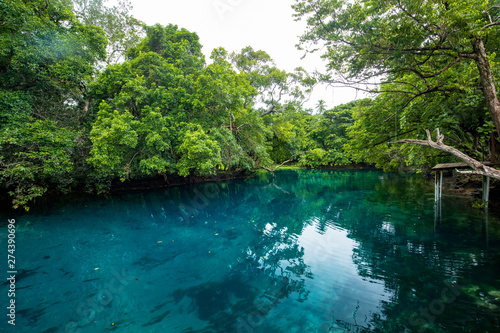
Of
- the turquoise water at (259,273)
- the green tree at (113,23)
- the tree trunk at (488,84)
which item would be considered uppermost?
the green tree at (113,23)

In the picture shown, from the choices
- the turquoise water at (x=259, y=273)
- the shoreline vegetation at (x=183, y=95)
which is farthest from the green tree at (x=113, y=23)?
the turquoise water at (x=259, y=273)

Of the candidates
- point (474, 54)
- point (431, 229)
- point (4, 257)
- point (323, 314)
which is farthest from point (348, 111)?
point (4, 257)

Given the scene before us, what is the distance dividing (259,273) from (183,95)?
42.9ft

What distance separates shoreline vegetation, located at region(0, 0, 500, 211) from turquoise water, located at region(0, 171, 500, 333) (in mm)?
2264

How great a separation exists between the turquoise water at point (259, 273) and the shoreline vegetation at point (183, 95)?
2264mm

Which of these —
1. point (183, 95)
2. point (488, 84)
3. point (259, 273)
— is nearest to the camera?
point (488, 84)

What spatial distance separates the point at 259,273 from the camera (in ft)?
15.1

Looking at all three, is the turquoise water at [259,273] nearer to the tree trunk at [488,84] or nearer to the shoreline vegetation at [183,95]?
the shoreline vegetation at [183,95]

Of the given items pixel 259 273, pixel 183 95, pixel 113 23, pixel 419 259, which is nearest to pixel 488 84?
pixel 419 259

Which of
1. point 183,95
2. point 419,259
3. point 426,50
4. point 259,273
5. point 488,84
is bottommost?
point 259,273

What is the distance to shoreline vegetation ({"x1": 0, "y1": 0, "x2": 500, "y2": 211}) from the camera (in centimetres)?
449

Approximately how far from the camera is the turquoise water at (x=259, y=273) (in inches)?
126

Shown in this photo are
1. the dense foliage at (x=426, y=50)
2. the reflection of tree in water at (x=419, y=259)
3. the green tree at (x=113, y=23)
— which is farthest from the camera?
the green tree at (x=113, y=23)

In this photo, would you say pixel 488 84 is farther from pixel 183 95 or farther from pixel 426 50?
pixel 183 95
